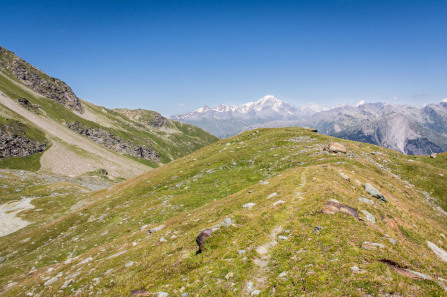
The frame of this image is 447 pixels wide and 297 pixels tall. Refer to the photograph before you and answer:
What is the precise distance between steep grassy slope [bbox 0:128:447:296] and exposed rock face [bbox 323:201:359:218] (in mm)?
493

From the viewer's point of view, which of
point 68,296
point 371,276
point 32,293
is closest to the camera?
point 371,276

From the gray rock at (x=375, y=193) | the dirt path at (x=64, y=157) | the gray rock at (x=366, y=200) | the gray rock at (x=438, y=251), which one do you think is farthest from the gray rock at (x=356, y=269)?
the dirt path at (x=64, y=157)

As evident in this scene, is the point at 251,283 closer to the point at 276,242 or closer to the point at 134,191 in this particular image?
the point at 276,242

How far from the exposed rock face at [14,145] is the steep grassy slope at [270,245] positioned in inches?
6152

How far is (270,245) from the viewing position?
50.9 ft

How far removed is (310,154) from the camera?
1732 inches

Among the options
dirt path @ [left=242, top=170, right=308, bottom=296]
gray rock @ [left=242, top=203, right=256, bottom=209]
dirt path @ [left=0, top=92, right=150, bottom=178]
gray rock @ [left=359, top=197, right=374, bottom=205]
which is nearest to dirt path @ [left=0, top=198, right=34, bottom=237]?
gray rock @ [left=242, top=203, right=256, bottom=209]

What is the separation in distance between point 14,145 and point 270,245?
210 m

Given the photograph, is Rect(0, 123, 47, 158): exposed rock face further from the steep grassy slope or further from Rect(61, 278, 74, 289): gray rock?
Rect(61, 278, 74, 289): gray rock

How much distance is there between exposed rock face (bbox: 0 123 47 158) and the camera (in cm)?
14912

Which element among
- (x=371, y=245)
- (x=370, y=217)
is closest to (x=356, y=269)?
(x=371, y=245)

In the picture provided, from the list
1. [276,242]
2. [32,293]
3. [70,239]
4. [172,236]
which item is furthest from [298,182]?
[70,239]

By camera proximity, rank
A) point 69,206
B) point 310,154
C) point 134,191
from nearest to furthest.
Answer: point 310,154
point 134,191
point 69,206

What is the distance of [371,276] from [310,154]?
35.6 m
